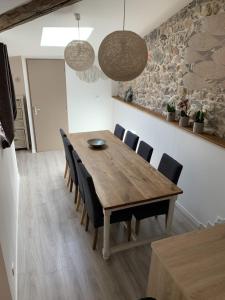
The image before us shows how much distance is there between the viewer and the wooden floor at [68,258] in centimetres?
214

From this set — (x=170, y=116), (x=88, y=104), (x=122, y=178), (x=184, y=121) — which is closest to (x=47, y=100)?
(x=88, y=104)

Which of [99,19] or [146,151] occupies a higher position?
[99,19]

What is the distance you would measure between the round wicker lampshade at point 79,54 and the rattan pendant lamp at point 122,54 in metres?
1.23

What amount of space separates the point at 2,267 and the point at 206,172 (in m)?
2.38

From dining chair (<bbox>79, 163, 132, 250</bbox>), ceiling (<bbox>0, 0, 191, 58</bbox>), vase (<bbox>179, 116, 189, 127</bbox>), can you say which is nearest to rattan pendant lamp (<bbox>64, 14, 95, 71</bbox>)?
ceiling (<bbox>0, 0, 191, 58</bbox>)

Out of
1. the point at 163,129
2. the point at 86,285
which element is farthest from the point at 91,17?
the point at 86,285

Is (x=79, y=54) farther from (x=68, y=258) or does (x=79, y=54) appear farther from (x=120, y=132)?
(x=68, y=258)

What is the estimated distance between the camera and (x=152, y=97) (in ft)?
14.1

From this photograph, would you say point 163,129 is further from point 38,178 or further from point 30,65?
point 30,65

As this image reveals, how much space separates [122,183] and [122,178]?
0.36ft

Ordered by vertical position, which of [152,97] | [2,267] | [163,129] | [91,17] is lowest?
[2,267]

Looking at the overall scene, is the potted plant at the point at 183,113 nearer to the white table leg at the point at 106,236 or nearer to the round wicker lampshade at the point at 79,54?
the round wicker lampshade at the point at 79,54

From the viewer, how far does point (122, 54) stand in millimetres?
2111

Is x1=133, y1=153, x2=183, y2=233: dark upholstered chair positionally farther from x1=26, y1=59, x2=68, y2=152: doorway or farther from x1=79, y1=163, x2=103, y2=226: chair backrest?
x1=26, y1=59, x2=68, y2=152: doorway
